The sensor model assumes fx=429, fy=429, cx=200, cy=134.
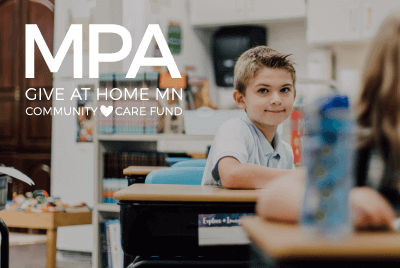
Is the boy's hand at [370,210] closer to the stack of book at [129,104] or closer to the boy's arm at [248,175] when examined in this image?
the boy's arm at [248,175]

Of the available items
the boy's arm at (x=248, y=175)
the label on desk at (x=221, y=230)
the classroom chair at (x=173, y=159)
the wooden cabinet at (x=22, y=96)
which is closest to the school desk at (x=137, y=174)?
the classroom chair at (x=173, y=159)

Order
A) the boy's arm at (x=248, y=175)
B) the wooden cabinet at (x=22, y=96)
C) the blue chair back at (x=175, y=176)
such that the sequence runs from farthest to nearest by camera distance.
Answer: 1. the wooden cabinet at (x=22, y=96)
2. the blue chair back at (x=175, y=176)
3. the boy's arm at (x=248, y=175)

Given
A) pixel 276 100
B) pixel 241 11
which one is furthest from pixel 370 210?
pixel 241 11

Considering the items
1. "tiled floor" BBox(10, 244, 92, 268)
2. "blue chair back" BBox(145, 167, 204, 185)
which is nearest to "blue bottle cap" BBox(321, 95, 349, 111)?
"blue chair back" BBox(145, 167, 204, 185)

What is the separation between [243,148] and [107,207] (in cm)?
162

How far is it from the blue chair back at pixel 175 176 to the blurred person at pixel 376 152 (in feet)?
3.36

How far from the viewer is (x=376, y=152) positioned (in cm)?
59

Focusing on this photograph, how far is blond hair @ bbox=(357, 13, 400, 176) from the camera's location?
574mm

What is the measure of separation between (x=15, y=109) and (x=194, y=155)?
220 cm

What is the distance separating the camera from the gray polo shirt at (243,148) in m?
1.29

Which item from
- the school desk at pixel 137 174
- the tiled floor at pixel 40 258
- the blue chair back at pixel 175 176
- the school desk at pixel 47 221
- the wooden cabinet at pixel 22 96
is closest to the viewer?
→ the blue chair back at pixel 175 176

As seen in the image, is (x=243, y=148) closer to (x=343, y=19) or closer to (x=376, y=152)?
(x=376, y=152)

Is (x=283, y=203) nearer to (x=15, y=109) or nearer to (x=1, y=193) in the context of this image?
(x=1, y=193)

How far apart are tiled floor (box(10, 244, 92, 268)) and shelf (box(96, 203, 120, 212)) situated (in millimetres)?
750
